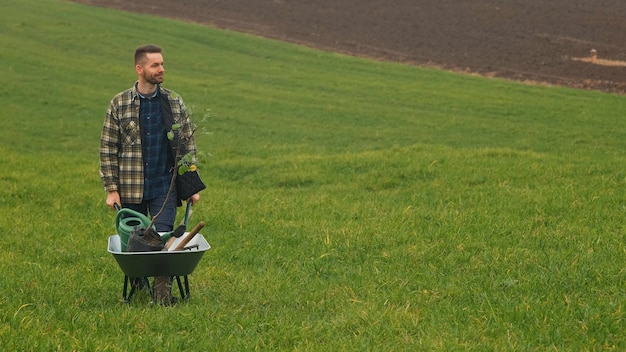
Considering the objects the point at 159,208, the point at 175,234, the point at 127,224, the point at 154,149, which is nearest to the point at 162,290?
the point at 175,234

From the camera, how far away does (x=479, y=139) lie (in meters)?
18.5

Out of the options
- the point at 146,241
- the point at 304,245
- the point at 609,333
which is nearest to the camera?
the point at 609,333

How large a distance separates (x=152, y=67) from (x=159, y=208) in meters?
1.11

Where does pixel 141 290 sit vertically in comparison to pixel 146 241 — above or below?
below

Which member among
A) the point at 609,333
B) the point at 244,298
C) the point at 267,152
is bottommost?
the point at 267,152

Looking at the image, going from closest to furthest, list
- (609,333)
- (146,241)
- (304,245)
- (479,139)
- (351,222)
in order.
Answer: (609,333) → (146,241) → (304,245) → (351,222) → (479,139)

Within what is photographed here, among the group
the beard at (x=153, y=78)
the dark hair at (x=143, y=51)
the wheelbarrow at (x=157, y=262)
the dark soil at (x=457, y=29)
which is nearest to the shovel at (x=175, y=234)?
the wheelbarrow at (x=157, y=262)

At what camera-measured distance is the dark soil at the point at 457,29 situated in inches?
1165

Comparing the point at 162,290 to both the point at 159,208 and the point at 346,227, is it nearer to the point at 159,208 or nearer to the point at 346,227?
the point at 159,208

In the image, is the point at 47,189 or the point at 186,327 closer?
the point at 186,327

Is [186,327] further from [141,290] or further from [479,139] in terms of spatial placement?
[479,139]

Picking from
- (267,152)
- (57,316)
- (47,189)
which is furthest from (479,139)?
(57,316)

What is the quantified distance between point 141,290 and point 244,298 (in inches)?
30.0

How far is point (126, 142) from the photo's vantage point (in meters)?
6.82
